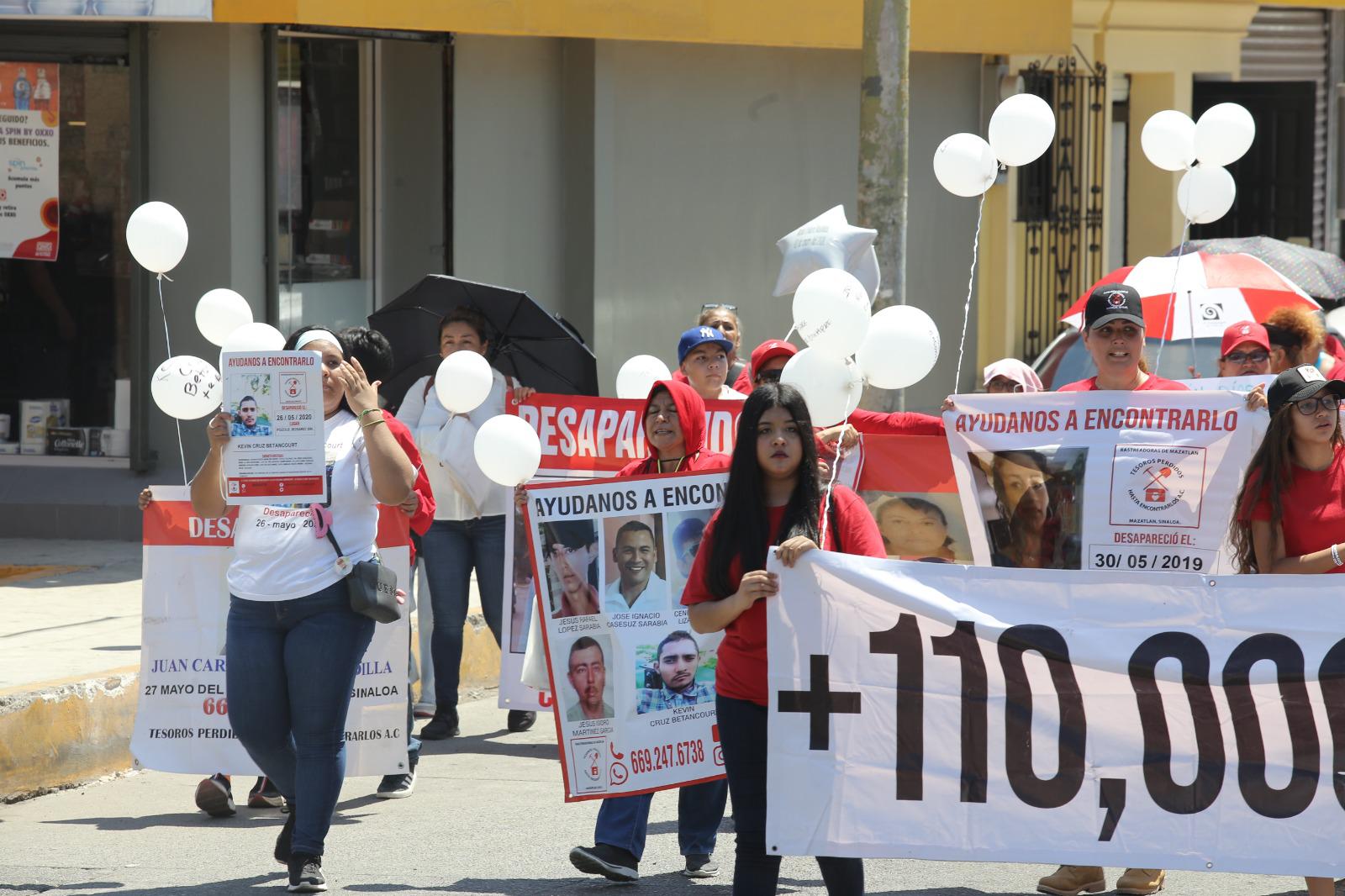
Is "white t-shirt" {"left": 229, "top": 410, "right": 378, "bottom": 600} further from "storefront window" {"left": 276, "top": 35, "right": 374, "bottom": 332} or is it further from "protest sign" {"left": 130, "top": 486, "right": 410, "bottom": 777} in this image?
"storefront window" {"left": 276, "top": 35, "right": 374, "bottom": 332}

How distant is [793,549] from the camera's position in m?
5.09

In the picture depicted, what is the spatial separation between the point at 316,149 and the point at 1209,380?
7.06 meters

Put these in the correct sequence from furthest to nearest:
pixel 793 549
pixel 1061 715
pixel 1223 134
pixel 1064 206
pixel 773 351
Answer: pixel 1064 206 < pixel 1223 134 < pixel 773 351 < pixel 1061 715 < pixel 793 549

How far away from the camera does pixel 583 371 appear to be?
8680 mm

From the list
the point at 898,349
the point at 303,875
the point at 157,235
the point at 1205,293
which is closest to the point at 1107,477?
the point at 898,349

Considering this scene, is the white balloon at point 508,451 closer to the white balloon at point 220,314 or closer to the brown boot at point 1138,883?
the white balloon at point 220,314

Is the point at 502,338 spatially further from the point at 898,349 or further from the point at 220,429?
the point at 220,429

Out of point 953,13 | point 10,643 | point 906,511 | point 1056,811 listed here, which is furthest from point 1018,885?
point 953,13

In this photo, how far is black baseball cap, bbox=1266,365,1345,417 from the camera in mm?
5707

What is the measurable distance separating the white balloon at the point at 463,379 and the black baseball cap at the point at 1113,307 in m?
2.41

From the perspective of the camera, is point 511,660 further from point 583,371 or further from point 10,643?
point 10,643

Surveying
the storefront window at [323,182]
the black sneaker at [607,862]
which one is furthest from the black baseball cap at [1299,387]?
the storefront window at [323,182]

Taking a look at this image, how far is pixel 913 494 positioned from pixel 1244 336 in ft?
6.13

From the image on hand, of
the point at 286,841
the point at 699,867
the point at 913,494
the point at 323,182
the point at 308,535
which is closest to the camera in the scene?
the point at 308,535
